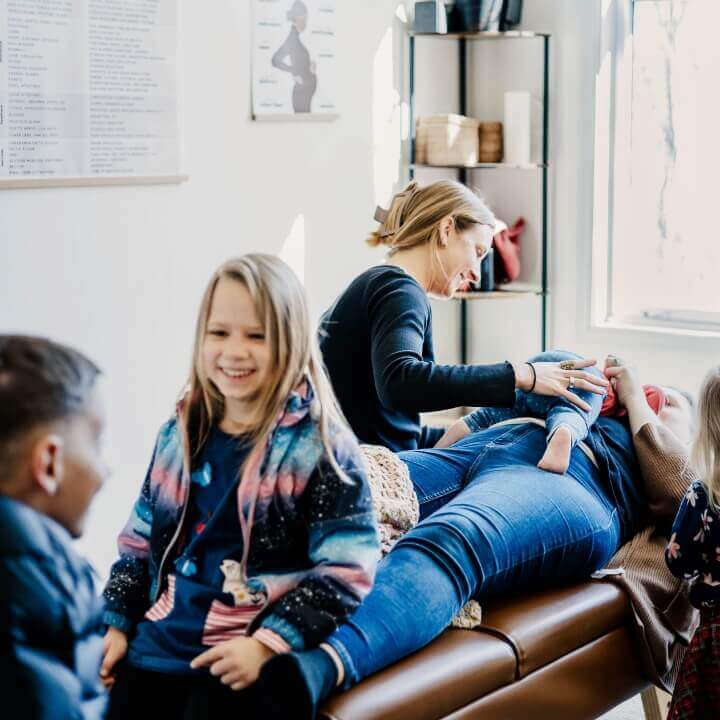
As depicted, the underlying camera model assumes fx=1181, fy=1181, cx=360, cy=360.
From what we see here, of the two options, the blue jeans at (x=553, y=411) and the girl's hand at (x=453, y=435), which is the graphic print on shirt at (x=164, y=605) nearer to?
the blue jeans at (x=553, y=411)

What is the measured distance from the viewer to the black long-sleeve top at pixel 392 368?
2.38 meters

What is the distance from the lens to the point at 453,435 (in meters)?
2.71

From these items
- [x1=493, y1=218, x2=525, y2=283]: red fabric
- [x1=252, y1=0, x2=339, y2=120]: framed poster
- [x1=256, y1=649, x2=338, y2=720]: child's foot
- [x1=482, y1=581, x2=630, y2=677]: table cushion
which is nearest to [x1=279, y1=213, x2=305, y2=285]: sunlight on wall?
[x1=252, y1=0, x2=339, y2=120]: framed poster

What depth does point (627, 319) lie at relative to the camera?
3959 mm

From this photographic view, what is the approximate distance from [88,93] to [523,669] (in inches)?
73.3

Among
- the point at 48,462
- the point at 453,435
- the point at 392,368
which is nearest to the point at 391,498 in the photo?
the point at 392,368

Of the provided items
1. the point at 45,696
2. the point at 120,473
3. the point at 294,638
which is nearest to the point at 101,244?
the point at 120,473

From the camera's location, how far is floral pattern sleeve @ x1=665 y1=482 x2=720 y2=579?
2088mm

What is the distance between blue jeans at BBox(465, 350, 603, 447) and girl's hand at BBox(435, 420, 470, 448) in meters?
0.02

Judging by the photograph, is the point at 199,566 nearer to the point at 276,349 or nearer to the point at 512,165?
the point at 276,349

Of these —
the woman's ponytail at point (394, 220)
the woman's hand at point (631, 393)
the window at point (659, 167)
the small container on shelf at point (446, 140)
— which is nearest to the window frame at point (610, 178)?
the window at point (659, 167)

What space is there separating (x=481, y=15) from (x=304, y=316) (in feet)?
7.96

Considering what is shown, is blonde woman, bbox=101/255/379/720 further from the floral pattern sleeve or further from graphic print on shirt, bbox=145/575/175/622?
the floral pattern sleeve

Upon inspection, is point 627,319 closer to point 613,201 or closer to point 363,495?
point 613,201
